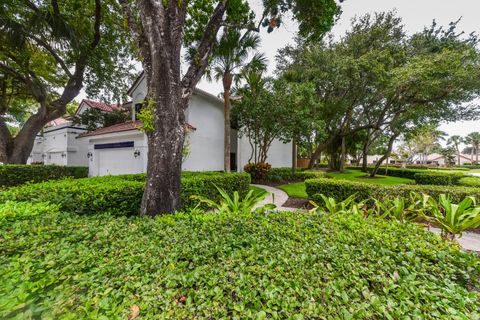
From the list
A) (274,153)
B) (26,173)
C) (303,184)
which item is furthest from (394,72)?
(26,173)

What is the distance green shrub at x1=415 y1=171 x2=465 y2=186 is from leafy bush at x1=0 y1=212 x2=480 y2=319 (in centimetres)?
1071

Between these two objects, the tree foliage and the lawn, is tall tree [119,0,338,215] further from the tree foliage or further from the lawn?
the tree foliage

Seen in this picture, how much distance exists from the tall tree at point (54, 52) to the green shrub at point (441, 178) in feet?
59.6

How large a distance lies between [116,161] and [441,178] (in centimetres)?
1846

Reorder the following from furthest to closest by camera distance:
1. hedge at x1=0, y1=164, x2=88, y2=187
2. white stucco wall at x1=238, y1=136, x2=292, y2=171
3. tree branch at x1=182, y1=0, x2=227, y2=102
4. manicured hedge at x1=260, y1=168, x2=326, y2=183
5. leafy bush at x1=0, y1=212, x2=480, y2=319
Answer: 1. white stucco wall at x1=238, y1=136, x2=292, y2=171
2. manicured hedge at x1=260, y1=168, x2=326, y2=183
3. hedge at x1=0, y1=164, x2=88, y2=187
4. tree branch at x1=182, y1=0, x2=227, y2=102
5. leafy bush at x1=0, y1=212, x2=480, y2=319

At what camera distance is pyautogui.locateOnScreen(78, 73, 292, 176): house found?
11.5m

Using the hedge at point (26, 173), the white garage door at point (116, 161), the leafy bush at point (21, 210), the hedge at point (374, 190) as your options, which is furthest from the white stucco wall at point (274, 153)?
the leafy bush at point (21, 210)

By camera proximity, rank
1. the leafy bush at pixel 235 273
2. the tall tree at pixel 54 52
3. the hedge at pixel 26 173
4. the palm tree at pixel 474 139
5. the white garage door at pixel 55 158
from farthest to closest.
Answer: the palm tree at pixel 474 139 → the white garage door at pixel 55 158 → the hedge at pixel 26 173 → the tall tree at pixel 54 52 → the leafy bush at pixel 235 273

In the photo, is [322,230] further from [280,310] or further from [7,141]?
[7,141]

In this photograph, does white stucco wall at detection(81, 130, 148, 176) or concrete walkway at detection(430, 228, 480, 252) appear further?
white stucco wall at detection(81, 130, 148, 176)

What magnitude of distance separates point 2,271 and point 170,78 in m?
3.63

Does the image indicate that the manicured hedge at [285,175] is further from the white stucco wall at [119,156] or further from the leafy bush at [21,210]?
the leafy bush at [21,210]

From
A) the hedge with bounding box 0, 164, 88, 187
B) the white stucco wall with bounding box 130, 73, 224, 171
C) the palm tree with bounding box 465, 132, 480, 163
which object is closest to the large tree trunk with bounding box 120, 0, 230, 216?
the white stucco wall with bounding box 130, 73, 224, 171

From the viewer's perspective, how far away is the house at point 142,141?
11.5 metres
